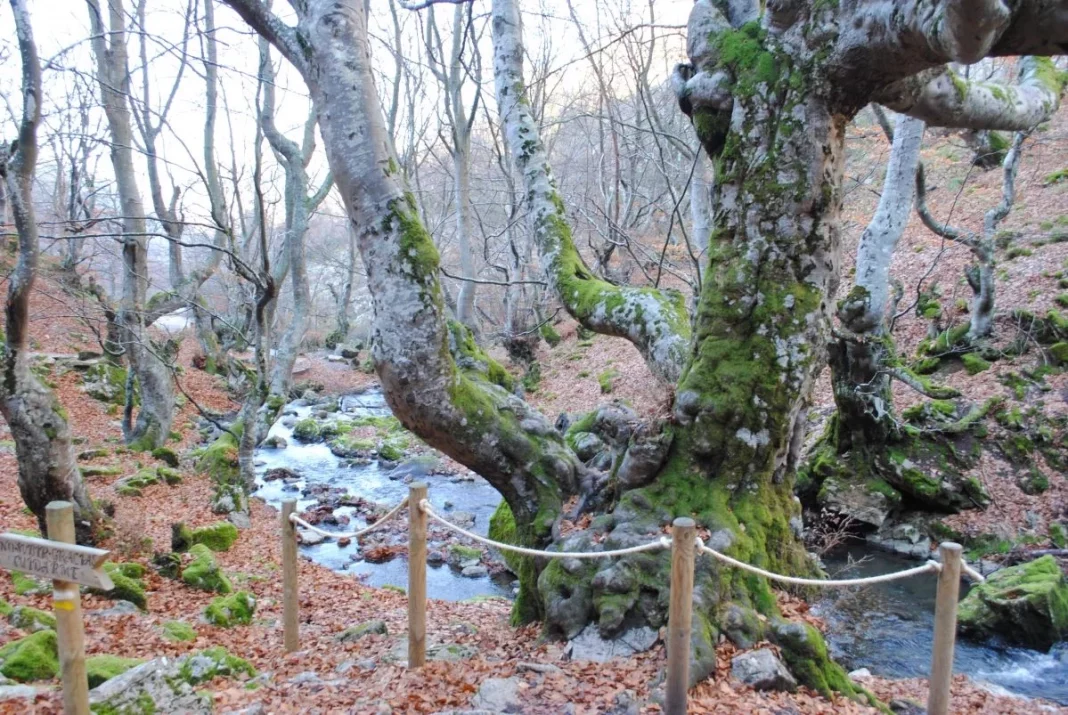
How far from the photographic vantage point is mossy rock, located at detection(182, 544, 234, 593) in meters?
6.04

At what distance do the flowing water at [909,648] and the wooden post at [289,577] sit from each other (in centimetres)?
443

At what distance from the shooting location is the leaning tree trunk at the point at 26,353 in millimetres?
5055

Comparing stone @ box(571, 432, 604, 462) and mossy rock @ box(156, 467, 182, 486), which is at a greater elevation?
stone @ box(571, 432, 604, 462)

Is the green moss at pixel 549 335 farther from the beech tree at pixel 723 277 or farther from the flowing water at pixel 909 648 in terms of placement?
the beech tree at pixel 723 277

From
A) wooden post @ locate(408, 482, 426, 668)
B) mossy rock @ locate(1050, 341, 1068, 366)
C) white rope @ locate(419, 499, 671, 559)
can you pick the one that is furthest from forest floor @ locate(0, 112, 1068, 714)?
white rope @ locate(419, 499, 671, 559)

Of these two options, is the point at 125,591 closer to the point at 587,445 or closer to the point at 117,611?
the point at 117,611

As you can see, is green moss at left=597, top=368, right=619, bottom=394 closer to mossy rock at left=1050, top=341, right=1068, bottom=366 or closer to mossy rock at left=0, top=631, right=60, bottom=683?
mossy rock at left=1050, top=341, right=1068, bottom=366

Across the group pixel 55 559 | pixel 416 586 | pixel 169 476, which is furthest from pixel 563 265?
pixel 169 476

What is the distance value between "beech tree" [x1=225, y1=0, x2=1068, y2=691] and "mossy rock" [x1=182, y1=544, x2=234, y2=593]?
2.93 metres

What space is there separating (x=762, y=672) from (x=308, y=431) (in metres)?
14.1

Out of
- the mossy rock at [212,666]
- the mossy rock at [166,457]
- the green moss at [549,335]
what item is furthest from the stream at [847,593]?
the green moss at [549,335]

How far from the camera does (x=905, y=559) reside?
7902 millimetres

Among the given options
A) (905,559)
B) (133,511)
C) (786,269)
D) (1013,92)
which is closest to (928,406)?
(905,559)

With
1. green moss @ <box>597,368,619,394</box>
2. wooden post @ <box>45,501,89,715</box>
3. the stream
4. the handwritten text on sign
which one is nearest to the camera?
the handwritten text on sign
